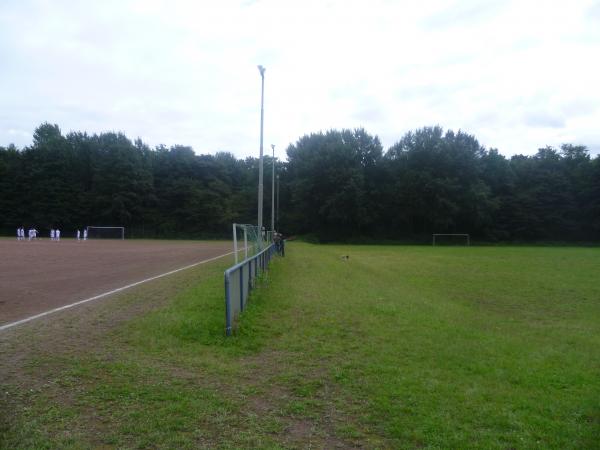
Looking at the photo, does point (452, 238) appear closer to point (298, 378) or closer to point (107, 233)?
point (107, 233)

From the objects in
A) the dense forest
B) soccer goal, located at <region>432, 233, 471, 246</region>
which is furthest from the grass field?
the dense forest

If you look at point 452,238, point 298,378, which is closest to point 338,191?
point 452,238

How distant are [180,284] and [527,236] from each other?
208 ft

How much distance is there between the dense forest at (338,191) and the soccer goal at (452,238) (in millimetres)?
1081

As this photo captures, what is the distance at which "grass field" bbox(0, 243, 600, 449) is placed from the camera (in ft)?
13.4

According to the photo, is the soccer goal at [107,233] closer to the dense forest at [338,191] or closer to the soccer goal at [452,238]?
the dense forest at [338,191]

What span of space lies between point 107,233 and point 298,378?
2613 inches

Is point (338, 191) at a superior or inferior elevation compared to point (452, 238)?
superior

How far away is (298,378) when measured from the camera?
570 cm

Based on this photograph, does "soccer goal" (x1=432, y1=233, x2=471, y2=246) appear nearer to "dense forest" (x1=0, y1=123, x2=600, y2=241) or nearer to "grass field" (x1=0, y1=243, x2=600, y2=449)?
"dense forest" (x1=0, y1=123, x2=600, y2=241)

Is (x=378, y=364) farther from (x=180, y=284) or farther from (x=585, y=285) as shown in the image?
(x=585, y=285)

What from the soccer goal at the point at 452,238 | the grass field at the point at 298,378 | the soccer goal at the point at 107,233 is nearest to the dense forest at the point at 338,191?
the soccer goal at the point at 452,238

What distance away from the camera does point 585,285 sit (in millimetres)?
16891

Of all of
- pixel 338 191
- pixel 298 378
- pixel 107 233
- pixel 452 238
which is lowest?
pixel 298 378
